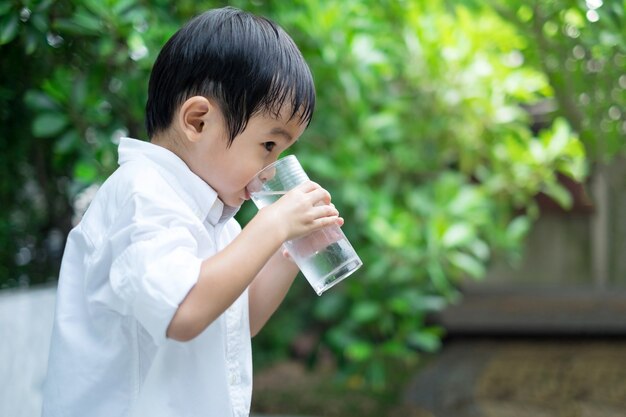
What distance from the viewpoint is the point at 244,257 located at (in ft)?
3.58

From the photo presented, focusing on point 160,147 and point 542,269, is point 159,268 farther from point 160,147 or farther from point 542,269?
point 542,269

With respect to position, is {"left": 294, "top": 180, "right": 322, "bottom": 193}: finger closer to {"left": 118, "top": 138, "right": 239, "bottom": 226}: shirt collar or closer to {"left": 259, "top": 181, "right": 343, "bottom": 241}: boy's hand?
{"left": 259, "top": 181, "right": 343, "bottom": 241}: boy's hand

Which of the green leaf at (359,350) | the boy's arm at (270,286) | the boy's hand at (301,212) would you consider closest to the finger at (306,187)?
the boy's hand at (301,212)

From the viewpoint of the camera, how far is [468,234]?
2.86 m

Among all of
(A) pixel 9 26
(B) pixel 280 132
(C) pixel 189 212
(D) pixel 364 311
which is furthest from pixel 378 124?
(C) pixel 189 212

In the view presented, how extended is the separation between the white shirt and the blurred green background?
0.76 m

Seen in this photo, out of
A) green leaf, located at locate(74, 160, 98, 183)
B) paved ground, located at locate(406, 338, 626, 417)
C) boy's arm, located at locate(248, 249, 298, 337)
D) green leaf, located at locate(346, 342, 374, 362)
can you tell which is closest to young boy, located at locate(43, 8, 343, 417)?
boy's arm, located at locate(248, 249, 298, 337)

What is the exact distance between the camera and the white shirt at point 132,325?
1122 mm

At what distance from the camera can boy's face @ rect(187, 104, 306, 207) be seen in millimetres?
1206

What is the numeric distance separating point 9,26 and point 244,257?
1.02 meters

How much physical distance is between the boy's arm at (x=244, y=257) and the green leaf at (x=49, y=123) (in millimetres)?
1133

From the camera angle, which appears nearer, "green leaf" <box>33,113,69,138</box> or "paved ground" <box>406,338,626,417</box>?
"green leaf" <box>33,113,69,138</box>

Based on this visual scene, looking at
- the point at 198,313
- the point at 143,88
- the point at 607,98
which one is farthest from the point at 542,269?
the point at 198,313

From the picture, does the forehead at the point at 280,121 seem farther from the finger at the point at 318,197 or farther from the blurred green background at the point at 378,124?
the blurred green background at the point at 378,124
